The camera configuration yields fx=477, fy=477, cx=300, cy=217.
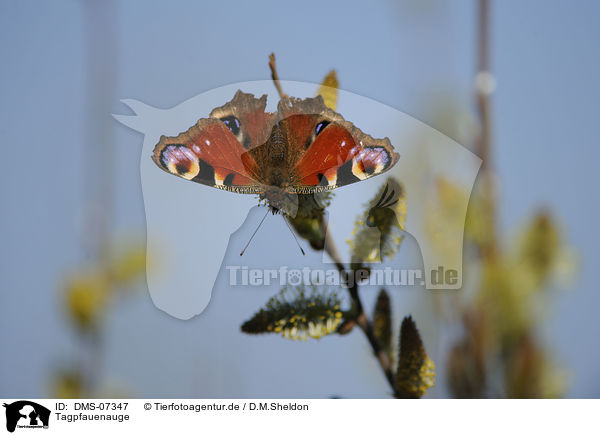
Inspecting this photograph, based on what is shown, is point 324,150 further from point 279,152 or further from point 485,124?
point 485,124

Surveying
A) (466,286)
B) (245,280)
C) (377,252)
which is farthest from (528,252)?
(245,280)

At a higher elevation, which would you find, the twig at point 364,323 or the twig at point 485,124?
the twig at point 485,124
